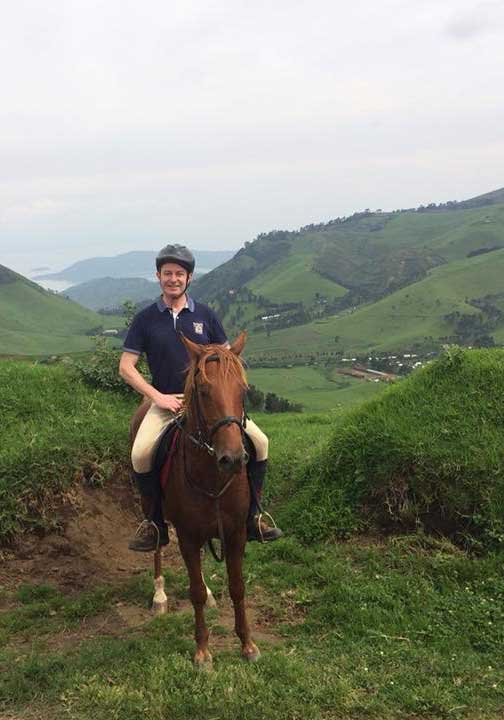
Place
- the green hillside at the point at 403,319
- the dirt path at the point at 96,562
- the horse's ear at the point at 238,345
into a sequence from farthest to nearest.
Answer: the green hillside at the point at 403,319 < the dirt path at the point at 96,562 < the horse's ear at the point at 238,345

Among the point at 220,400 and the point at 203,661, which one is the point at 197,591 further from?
the point at 220,400

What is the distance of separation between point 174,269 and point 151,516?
9.28ft

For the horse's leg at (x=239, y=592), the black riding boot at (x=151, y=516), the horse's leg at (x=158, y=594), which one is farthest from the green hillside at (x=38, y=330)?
the horse's leg at (x=239, y=592)

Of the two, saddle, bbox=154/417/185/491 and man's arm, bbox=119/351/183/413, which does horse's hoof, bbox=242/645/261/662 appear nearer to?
saddle, bbox=154/417/185/491

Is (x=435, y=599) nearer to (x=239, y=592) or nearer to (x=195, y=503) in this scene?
(x=239, y=592)

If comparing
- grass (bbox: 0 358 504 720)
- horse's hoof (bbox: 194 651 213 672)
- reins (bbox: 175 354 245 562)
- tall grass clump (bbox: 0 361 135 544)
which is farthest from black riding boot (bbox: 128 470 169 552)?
tall grass clump (bbox: 0 361 135 544)

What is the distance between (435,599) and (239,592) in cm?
242

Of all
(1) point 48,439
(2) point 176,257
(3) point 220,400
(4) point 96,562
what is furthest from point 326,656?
→ (1) point 48,439

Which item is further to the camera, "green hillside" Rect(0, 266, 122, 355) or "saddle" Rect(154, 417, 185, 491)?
"green hillside" Rect(0, 266, 122, 355)

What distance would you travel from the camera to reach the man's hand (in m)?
5.71

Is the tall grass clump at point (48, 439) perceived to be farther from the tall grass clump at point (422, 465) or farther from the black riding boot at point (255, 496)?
the black riding boot at point (255, 496)

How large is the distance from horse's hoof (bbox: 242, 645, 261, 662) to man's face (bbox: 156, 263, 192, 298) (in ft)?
12.4

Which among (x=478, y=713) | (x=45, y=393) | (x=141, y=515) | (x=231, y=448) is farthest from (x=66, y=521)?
(x=478, y=713)

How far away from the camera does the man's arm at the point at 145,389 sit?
5738 millimetres
